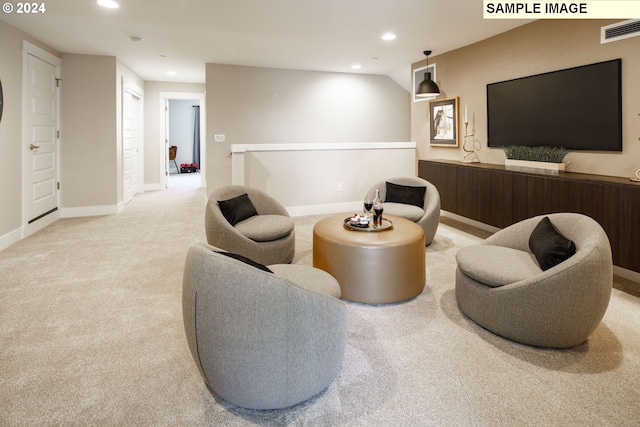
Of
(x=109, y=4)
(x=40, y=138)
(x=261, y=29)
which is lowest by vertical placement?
(x=40, y=138)

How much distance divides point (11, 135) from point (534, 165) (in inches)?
233

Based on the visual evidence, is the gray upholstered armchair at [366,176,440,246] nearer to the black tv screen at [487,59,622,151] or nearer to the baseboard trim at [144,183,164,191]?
the black tv screen at [487,59,622,151]

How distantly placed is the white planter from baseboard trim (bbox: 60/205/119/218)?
5.82m

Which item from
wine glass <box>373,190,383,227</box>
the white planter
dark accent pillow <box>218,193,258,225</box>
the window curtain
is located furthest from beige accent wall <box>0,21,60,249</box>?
the window curtain

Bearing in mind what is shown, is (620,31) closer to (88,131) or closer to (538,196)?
(538,196)

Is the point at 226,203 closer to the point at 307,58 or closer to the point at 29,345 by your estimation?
the point at 29,345

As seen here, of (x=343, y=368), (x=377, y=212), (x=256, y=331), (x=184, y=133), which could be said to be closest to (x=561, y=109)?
(x=377, y=212)

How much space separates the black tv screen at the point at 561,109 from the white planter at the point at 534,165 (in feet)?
0.77

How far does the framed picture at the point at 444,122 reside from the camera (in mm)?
5637

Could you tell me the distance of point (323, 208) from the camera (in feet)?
20.5

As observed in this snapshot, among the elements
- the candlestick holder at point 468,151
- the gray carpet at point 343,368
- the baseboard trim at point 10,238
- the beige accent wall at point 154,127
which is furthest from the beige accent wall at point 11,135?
the candlestick holder at point 468,151

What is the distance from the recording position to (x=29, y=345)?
223 centimetres

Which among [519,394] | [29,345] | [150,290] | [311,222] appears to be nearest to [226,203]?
[150,290]

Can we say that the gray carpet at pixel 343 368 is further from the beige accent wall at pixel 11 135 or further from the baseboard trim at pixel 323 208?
the baseboard trim at pixel 323 208
